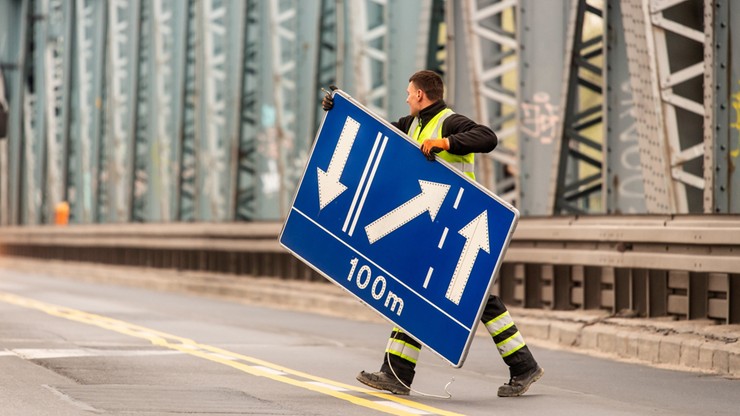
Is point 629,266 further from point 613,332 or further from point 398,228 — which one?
point 398,228

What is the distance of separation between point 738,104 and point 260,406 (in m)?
5.25

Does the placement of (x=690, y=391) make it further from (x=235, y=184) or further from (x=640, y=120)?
(x=235, y=184)

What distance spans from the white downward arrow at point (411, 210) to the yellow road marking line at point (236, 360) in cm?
94

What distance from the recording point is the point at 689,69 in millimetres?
13555

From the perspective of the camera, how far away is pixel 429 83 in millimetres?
9914

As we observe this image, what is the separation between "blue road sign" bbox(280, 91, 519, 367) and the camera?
981 cm

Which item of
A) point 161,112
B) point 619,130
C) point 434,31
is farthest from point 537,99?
point 161,112

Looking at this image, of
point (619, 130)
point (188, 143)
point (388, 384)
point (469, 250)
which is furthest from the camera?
point (188, 143)

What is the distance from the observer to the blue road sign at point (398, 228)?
981 cm

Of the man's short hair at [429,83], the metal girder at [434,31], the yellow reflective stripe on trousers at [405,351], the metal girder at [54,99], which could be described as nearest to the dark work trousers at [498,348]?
the yellow reflective stripe on trousers at [405,351]

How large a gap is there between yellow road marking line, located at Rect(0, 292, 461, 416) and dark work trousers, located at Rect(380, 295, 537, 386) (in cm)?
19

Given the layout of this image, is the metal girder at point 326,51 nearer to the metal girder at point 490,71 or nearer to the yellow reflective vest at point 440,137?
the metal girder at point 490,71

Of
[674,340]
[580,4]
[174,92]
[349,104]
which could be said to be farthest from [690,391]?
[174,92]

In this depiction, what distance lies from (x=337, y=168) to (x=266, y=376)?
152cm
